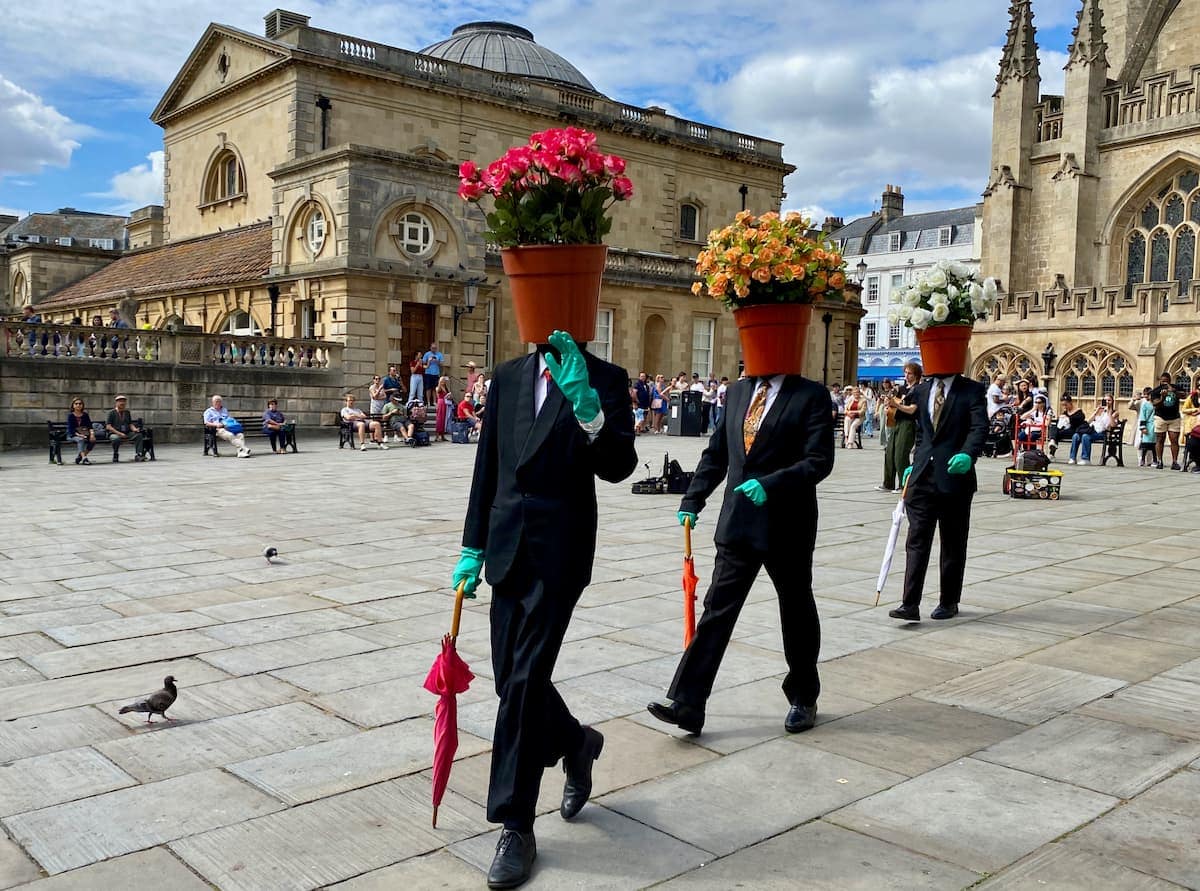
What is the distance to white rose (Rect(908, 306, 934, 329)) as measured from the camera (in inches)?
289

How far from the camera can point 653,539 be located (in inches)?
398

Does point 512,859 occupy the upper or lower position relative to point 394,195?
lower

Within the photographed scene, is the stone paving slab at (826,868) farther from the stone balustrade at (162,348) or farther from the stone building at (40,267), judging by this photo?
the stone building at (40,267)

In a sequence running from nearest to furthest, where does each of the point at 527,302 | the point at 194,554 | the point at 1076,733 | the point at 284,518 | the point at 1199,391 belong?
the point at 527,302 → the point at 1076,733 → the point at 194,554 → the point at 284,518 → the point at 1199,391

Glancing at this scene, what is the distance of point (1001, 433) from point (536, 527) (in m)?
18.8

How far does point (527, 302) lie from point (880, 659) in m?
3.37

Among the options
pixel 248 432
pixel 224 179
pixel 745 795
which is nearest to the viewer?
pixel 745 795

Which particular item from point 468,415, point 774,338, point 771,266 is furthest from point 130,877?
point 468,415

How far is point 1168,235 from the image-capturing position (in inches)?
1366

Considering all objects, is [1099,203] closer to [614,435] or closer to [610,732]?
[610,732]

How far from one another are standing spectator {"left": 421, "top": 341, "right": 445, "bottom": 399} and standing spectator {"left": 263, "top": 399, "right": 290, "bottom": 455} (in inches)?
178

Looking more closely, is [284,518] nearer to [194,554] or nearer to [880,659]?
[194,554]

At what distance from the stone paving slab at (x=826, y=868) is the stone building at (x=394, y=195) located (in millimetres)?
20815

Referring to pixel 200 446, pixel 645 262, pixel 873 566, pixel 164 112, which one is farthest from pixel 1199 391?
pixel 164 112
